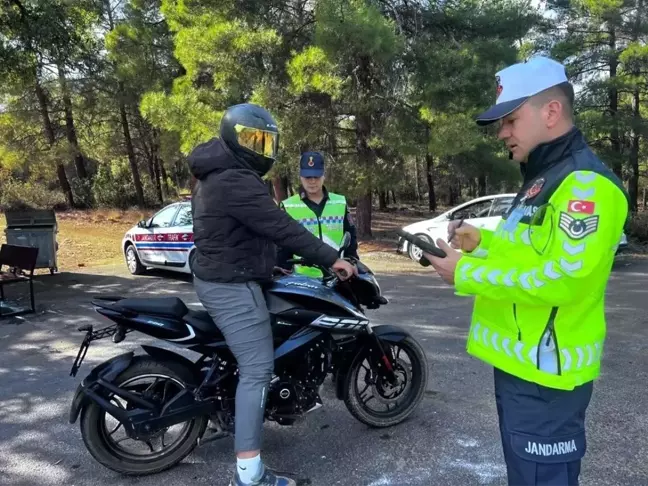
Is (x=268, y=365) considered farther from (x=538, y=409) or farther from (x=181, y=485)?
(x=538, y=409)

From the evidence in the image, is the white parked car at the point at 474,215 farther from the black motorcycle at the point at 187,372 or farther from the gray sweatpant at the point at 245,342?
the gray sweatpant at the point at 245,342

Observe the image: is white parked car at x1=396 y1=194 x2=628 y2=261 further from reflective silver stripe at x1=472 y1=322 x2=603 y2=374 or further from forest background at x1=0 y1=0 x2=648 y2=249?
reflective silver stripe at x1=472 y1=322 x2=603 y2=374

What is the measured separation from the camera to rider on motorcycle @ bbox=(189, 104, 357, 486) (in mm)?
2666

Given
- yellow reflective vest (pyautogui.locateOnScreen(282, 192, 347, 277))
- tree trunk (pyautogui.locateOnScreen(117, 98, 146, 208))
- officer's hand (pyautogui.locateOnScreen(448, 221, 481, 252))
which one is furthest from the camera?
tree trunk (pyautogui.locateOnScreen(117, 98, 146, 208))

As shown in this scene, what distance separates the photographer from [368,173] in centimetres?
1466

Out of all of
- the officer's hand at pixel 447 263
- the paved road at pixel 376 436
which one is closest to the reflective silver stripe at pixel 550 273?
the officer's hand at pixel 447 263

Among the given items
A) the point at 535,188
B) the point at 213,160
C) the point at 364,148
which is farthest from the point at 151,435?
the point at 364,148

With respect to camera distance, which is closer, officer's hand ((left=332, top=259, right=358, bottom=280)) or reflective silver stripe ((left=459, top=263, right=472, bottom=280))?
reflective silver stripe ((left=459, top=263, right=472, bottom=280))

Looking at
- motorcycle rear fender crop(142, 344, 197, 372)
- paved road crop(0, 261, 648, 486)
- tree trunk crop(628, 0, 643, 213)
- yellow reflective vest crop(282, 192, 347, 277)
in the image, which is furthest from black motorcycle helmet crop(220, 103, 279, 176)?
tree trunk crop(628, 0, 643, 213)

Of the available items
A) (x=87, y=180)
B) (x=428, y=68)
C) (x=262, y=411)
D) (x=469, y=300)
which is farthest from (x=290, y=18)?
(x=87, y=180)

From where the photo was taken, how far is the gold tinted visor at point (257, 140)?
2732mm

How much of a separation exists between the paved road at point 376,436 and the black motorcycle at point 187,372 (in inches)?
9.0

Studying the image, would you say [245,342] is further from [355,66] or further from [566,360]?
[355,66]

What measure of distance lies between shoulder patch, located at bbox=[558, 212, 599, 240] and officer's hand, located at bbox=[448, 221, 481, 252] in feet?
1.77
